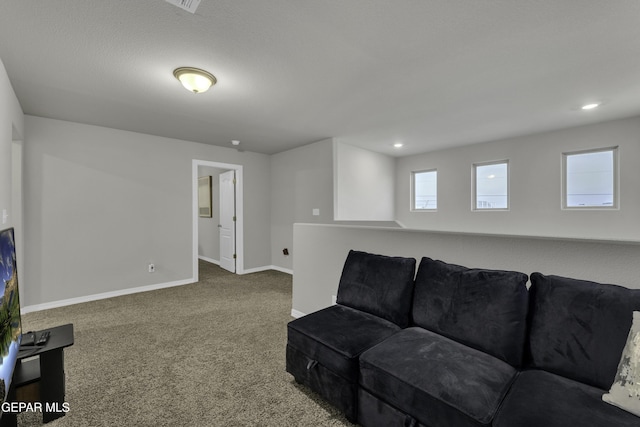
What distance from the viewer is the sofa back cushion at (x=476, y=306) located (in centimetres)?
143

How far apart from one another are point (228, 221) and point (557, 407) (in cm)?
543

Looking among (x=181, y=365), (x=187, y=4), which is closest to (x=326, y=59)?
(x=187, y=4)

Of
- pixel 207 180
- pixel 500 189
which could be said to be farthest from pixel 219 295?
pixel 500 189

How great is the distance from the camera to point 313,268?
9.57 ft

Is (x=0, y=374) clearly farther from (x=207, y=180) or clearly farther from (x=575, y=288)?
(x=207, y=180)

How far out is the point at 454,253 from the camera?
1941 millimetres

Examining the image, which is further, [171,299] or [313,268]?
[171,299]

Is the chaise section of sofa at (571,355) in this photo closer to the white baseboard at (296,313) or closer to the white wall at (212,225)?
the white baseboard at (296,313)

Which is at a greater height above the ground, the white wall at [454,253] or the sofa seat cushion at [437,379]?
the white wall at [454,253]

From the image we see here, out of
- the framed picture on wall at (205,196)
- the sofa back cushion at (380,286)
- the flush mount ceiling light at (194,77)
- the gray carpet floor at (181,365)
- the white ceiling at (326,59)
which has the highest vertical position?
the white ceiling at (326,59)

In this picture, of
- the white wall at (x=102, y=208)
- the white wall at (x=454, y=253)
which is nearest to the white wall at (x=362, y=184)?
the white wall at (x=454, y=253)

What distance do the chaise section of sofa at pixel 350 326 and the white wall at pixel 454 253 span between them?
23 cm

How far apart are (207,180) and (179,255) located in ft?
8.26

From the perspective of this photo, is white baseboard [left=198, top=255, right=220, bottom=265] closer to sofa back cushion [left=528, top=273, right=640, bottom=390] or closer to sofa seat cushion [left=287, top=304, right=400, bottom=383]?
sofa seat cushion [left=287, top=304, right=400, bottom=383]
